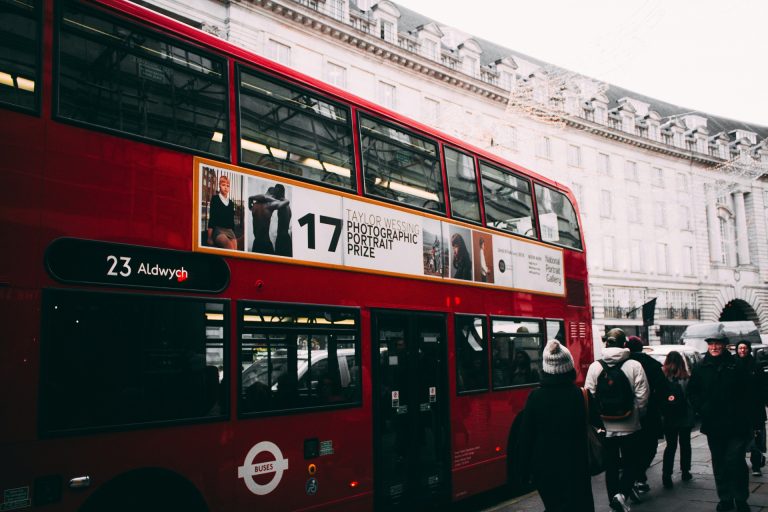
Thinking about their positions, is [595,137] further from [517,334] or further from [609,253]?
[517,334]

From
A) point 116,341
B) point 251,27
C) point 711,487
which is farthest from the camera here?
point 251,27

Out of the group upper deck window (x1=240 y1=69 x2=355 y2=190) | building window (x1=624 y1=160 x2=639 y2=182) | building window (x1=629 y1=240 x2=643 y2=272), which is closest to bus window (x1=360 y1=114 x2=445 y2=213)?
upper deck window (x1=240 y1=69 x2=355 y2=190)

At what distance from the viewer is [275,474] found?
5.49 meters

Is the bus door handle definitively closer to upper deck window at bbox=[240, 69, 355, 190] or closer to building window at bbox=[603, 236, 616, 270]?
upper deck window at bbox=[240, 69, 355, 190]

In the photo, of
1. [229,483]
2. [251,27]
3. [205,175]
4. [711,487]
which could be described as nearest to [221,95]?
[205,175]

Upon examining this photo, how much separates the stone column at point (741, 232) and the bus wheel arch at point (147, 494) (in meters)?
60.6

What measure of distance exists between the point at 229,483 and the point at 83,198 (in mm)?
2491

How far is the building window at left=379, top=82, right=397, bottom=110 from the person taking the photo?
32.8 metres

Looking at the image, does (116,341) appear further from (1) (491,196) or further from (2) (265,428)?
(1) (491,196)

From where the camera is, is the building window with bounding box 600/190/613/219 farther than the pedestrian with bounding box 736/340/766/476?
Yes

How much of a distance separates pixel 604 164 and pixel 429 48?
17.5 meters

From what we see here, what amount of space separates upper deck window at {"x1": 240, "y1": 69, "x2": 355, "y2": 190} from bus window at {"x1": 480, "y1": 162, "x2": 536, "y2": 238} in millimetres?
2744

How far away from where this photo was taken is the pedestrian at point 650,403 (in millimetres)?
7383

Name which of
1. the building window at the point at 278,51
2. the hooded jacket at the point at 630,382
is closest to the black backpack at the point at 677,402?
the hooded jacket at the point at 630,382
